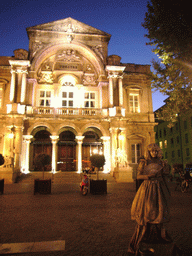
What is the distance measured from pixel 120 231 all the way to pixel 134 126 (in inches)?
742

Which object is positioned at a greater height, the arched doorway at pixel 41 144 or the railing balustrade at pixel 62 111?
the railing balustrade at pixel 62 111

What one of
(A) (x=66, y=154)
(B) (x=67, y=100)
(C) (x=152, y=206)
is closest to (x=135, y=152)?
(A) (x=66, y=154)

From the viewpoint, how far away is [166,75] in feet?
44.8

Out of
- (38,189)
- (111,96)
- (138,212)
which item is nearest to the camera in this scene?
(138,212)

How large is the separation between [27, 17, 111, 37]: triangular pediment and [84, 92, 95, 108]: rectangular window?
7.01 m

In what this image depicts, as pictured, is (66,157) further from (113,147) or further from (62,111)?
(113,147)

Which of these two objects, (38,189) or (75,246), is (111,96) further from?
(75,246)

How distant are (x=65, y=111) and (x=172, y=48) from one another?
1298cm

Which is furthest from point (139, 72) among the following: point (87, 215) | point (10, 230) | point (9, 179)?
point (10, 230)

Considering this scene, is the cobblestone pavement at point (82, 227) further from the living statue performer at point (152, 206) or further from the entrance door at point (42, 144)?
the entrance door at point (42, 144)

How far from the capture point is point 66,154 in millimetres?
23656

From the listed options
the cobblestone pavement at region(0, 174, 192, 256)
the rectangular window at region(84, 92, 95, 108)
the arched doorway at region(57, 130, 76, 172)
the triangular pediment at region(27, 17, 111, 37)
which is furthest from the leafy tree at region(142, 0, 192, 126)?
the triangular pediment at region(27, 17, 111, 37)

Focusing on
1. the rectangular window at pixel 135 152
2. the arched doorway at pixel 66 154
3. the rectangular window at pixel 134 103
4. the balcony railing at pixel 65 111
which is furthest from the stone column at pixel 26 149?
the rectangular window at pixel 134 103

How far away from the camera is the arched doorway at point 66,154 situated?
76.8 ft
